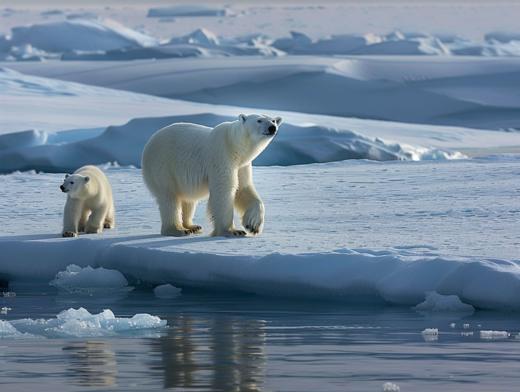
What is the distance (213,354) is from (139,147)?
939cm

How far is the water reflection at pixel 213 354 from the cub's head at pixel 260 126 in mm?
1707

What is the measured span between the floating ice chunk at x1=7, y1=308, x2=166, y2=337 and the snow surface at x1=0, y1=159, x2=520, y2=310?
0.99 meters

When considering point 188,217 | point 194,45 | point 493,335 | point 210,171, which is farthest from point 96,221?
point 194,45

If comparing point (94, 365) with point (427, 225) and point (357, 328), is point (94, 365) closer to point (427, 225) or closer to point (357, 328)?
point (357, 328)

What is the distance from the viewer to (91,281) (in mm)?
6465

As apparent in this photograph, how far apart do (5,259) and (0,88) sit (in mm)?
14108

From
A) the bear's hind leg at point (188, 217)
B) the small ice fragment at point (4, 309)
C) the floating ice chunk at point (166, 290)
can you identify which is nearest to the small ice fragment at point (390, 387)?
the small ice fragment at point (4, 309)

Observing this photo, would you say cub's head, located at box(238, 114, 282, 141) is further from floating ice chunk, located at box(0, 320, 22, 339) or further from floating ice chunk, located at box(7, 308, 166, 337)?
floating ice chunk, located at box(0, 320, 22, 339)

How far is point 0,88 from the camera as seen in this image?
67.5ft

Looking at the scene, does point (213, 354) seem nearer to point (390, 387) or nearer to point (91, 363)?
point (91, 363)

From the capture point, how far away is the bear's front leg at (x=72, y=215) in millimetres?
7508

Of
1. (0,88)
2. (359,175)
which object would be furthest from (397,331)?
(0,88)

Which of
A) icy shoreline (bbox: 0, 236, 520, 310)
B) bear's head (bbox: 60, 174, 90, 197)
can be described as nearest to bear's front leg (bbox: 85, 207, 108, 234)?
bear's head (bbox: 60, 174, 90, 197)

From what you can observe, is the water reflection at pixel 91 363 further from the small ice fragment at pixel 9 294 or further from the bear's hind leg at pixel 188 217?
the bear's hind leg at pixel 188 217
